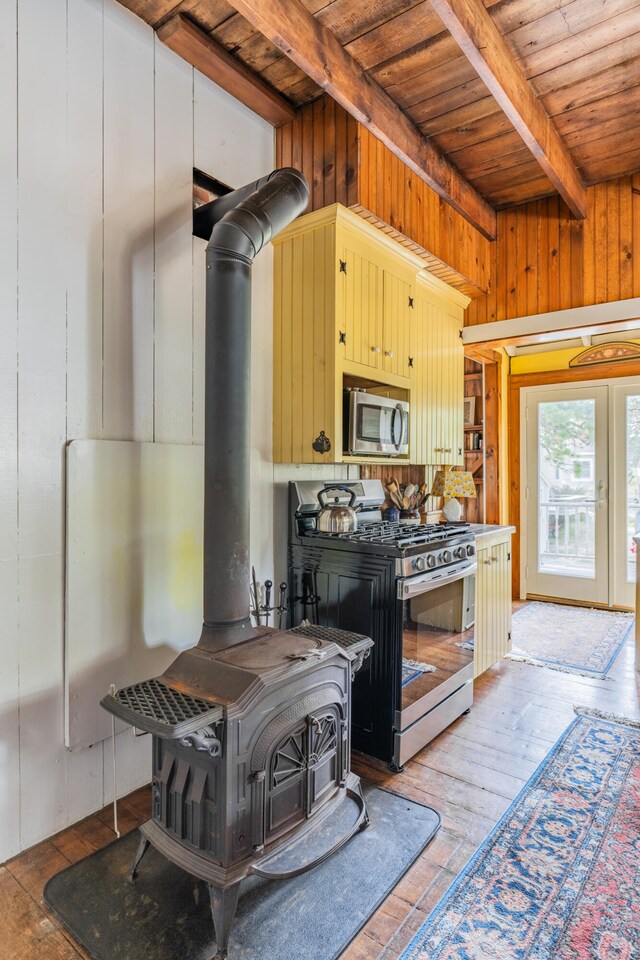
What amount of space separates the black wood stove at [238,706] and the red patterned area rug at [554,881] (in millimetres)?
427

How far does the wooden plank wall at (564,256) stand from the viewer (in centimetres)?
317

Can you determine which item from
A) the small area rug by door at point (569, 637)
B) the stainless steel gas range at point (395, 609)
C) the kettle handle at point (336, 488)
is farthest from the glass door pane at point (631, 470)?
the kettle handle at point (336, 488)

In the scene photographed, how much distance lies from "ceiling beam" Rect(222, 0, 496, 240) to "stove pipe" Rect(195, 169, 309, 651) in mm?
666

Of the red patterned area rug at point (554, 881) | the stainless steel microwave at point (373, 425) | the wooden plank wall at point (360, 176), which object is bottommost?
the red patterned area rug at point (554, 881)

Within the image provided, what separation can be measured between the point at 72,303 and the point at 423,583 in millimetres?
1842

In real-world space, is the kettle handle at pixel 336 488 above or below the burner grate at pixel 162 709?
above

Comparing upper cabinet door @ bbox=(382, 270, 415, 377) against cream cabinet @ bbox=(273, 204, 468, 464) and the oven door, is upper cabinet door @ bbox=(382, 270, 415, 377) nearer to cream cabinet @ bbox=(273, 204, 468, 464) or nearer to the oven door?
cream cabinet @ bbox=(273, 204, 468, 464)

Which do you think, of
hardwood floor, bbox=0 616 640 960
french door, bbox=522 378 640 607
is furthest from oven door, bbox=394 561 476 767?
french door, bbox=522 378 640 607

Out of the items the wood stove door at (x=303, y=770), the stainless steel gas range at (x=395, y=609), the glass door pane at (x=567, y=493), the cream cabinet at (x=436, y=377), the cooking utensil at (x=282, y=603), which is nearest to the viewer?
the wood stove door at (x=303, y=770)

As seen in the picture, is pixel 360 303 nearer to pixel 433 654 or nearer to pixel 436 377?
pixel 436 377

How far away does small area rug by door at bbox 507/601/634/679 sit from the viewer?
3.62 m

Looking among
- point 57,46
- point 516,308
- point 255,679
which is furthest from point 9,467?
point 516,308

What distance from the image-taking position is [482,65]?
2025mm

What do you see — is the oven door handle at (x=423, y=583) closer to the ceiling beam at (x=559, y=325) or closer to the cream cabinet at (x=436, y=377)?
the cream cabinet at (x=436, y=377)
